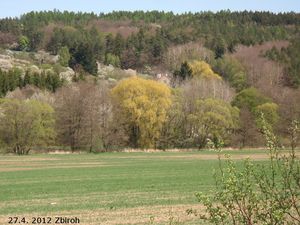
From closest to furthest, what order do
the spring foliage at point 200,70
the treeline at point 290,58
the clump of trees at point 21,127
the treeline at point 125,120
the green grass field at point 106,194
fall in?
1. the green grass field at point 106,194
2. the clump of trees at point 21,127
3. the treeline at point 125,120
4. the spring foliage at point 200,70
5. the treeline at point 290,58

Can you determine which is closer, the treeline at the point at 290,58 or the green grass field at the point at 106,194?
the green grass field at the point at 106,194

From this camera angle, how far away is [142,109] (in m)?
96.4

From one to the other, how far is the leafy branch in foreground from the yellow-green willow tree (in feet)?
293

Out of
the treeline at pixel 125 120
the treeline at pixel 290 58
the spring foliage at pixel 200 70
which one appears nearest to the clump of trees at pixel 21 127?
the treeline at pixel 125 120

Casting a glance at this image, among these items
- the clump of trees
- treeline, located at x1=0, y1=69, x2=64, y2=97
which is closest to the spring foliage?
treeline, located at x1=0, y1=69, x2=64, y2=97

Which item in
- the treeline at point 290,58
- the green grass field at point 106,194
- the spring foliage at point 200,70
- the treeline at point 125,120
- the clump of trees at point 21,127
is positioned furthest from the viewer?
the treeline at point 290,58

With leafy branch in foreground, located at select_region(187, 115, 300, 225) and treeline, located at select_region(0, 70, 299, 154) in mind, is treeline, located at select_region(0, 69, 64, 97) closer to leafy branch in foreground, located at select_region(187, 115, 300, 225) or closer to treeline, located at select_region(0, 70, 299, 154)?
treeline, located at select_region(0, 70, 299, 154)

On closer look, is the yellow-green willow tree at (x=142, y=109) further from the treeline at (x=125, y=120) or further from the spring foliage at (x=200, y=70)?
the spring foliage at (x=200, y=70)

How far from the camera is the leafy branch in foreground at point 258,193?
219 inches

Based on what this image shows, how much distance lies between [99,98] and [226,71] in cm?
6446

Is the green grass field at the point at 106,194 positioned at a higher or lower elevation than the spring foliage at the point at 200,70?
lower

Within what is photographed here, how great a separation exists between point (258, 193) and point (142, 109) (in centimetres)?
9032

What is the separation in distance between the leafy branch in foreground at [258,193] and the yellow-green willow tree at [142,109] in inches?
3522

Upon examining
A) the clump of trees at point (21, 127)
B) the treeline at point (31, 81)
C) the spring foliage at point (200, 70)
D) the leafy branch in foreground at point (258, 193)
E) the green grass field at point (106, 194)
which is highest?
the spring foliage at point (200, 70)
